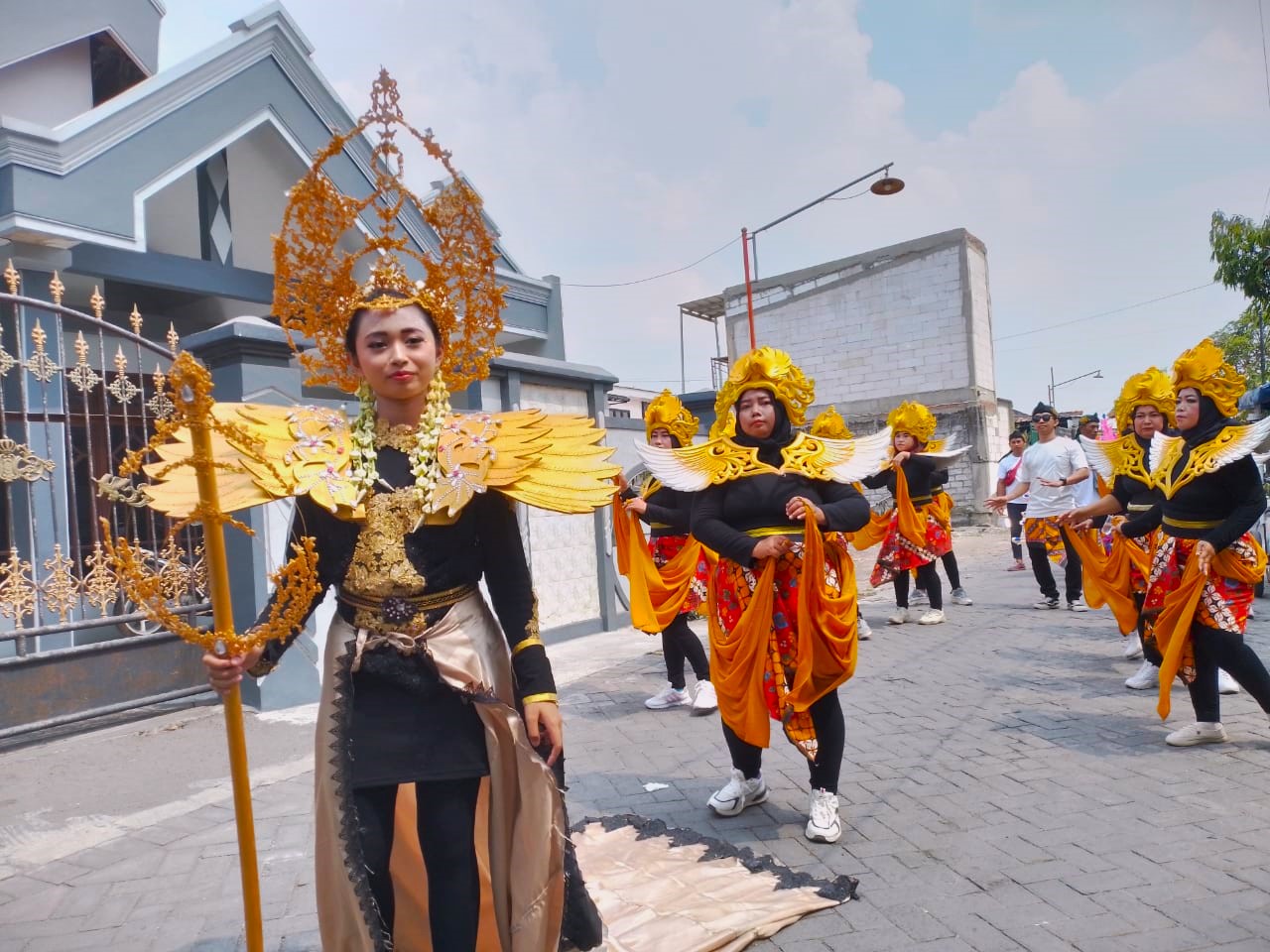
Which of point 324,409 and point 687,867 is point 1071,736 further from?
point 324,409

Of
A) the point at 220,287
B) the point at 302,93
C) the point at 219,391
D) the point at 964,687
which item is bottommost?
the point at 964,687

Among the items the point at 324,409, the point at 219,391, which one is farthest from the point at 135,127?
the point at 324,409

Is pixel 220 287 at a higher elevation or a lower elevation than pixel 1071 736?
higher

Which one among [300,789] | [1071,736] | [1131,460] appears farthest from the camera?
[1131,460]

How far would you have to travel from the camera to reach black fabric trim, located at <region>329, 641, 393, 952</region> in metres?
2.10

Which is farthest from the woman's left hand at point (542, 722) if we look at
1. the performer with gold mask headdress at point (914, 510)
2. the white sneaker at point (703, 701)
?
the performer with gold mask headdress at point (914, 510)

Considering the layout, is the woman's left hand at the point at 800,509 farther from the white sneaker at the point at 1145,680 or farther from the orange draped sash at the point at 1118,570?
the white sneaker at the point at 1145,680

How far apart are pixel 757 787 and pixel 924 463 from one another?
543 cm

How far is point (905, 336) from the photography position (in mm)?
20500

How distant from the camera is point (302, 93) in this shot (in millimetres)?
8703

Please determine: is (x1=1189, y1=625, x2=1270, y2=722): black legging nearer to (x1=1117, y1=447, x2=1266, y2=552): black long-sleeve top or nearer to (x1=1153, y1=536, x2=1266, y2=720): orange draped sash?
(x1=1153, y1=536, x2=1266, y2=720): orange draped sash

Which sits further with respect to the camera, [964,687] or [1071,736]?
[964,687]

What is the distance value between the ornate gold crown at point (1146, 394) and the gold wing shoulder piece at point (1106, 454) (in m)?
0.21

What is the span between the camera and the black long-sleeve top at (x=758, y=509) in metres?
3.62
